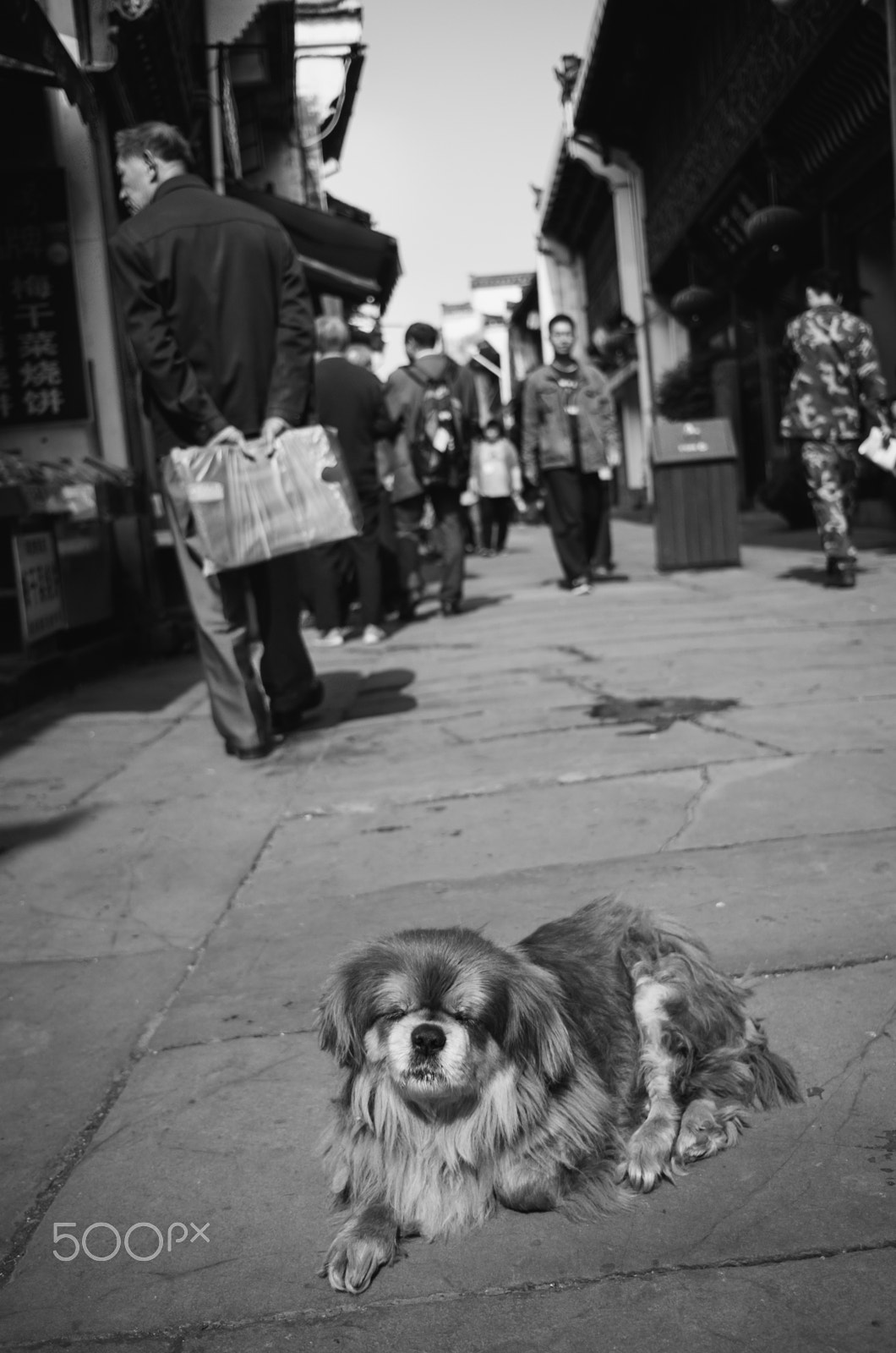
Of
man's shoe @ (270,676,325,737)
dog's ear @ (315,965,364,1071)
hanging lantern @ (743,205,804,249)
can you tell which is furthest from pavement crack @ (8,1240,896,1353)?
hanging lantern @ (743,205,804,249)

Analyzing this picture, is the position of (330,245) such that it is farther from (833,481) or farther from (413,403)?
(833,481)

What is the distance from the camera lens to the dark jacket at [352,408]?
8680mm

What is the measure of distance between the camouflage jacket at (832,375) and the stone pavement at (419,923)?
7.02 feet

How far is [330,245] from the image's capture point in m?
14.2

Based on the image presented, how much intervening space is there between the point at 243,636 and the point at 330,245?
9.98m

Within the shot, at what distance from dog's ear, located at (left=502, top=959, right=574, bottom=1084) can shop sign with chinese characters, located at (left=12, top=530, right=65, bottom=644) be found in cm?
546

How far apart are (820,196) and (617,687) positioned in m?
9.76

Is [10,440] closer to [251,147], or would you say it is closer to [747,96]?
[747,96]

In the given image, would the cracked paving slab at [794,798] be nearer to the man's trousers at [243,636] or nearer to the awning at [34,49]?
the man's trousers at [243,636]

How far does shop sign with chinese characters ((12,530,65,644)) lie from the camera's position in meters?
6.91

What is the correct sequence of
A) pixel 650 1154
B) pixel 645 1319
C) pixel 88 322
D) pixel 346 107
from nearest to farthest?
1. pixel 645 1319
2. pixel 650 1154
3. pixel 88 322
4. pixel 346 107

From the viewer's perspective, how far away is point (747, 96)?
48.7 ft

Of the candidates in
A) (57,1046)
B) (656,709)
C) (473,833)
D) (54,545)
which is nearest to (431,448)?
(54,545)

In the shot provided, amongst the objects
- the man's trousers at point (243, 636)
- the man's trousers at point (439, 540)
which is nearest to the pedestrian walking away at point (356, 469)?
the man's trousers at point (439, 540)
